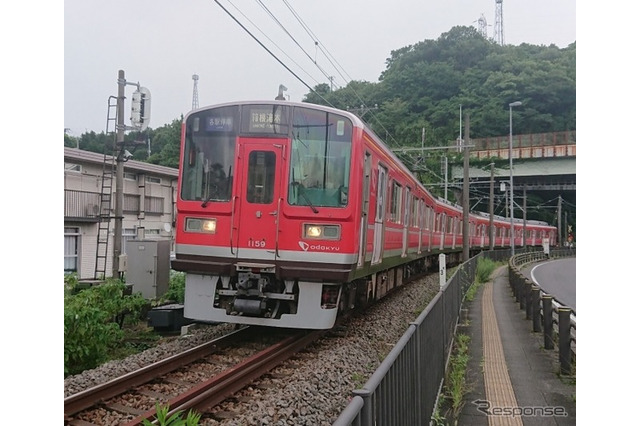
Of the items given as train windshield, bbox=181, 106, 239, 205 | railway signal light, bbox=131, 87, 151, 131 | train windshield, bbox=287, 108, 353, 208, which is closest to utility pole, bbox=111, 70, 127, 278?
railway signal light, bbox=131, 87, 151, 131

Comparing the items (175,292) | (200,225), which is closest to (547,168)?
(200,225)

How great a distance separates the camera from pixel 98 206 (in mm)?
→ 9078

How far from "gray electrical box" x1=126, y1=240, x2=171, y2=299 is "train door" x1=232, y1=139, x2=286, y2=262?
4481mm

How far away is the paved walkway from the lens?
452 cm

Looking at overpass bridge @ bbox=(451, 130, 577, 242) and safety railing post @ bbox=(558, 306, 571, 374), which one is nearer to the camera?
overpass bridge @ bbox=(451, 130, 577, 242)

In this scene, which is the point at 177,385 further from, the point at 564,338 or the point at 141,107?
the point at 564,338

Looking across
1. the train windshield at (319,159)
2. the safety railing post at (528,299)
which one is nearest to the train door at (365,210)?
the train windshield at (319,159)

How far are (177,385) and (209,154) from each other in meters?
2.86

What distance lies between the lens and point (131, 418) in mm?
4574

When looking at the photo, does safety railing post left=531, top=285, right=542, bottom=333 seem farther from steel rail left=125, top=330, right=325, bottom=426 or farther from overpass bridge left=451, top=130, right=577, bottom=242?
steel rail left=125, top=330, right=325, bottom=426

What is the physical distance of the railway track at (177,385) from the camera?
4.59m

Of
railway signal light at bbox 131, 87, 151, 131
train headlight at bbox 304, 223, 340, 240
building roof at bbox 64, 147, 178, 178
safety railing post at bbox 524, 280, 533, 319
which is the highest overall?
railway signal light at bbox 131, 87, 151, 131

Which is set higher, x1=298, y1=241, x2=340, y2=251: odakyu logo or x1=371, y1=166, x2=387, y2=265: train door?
x1=371, y1=166, x2=387, y2=265: train door
